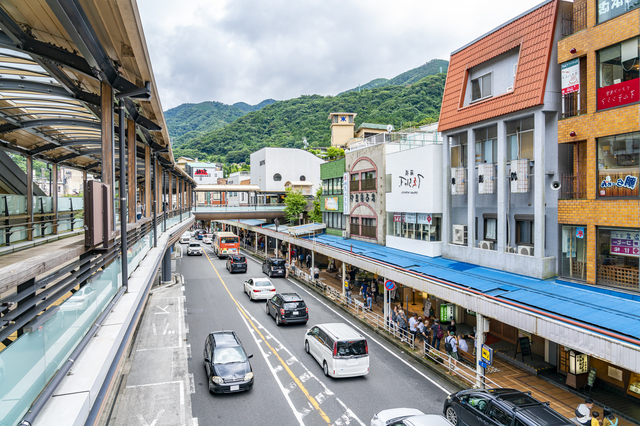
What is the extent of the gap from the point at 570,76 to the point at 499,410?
41.7 ft

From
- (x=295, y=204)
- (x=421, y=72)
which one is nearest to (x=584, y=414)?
(x=295, y=204)

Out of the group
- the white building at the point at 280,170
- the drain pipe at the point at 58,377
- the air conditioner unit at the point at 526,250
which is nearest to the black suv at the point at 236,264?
the air conditioner unit at the point at 526,250

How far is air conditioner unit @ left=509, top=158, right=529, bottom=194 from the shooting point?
53.8ft

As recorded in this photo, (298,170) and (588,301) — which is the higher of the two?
(298,170)

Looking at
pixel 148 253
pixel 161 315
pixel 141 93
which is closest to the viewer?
pixel 141 93

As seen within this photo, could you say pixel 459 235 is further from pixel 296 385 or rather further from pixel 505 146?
pixel 296 385

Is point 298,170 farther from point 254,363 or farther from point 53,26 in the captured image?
point 53,26

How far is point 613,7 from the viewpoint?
44.4 feet

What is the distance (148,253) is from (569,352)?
1604cm

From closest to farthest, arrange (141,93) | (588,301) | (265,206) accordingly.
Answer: (141,93) → (588,301) → (265,206)

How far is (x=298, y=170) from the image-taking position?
6397 cm

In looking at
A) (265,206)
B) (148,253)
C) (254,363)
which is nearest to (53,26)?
(148,253)

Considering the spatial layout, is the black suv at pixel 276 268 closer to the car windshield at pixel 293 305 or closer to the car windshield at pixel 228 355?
the car windshield at pixel 293 305

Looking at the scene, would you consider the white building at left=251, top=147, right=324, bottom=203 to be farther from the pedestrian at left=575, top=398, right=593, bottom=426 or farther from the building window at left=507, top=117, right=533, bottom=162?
the pedestrian at left=575, top=398, right=593, bottom=426
